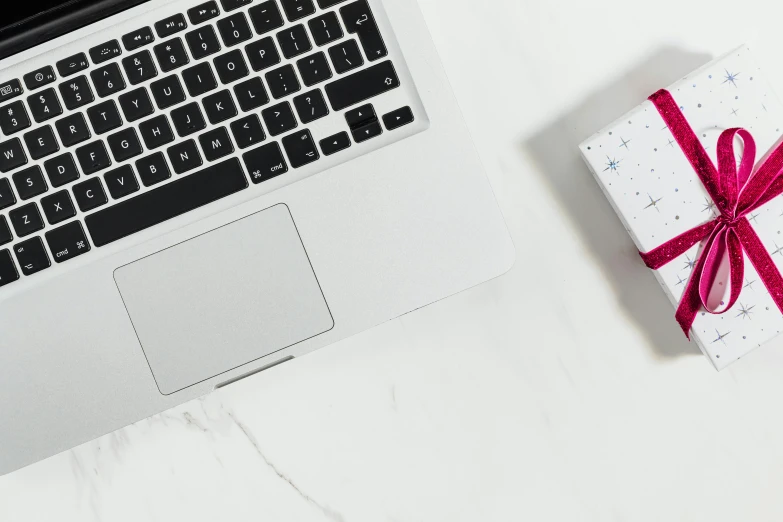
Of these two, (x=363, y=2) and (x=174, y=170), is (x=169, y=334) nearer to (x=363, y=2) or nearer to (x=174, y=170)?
(x=174, y=170)

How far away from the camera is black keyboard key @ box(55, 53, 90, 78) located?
445 mm

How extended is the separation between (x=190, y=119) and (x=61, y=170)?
0.10 metres

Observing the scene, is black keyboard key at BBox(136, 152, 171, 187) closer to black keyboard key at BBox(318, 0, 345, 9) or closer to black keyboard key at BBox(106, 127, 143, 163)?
black keyboard key at BBox(106, 127, 143, 163)

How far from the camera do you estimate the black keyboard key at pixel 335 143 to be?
17.2 inches

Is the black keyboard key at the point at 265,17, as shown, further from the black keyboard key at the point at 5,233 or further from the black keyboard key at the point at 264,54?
the black keyboard key at the point at 5,233

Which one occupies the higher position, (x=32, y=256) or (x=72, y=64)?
(x=72, y=64)

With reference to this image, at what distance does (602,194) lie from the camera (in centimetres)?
55

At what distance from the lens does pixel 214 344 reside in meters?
Answer: 0.46

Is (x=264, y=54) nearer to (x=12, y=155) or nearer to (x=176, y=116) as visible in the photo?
(x=176, y=116)

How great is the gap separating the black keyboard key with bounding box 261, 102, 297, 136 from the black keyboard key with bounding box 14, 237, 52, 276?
19 centimetres

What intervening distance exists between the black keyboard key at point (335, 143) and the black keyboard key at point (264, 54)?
65 mm

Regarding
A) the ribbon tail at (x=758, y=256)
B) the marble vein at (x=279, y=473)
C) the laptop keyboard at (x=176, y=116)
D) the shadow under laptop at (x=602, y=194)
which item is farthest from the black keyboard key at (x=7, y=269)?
the ribbon tail at (x=758, y=256)

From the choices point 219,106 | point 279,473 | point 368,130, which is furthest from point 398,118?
point 279,473

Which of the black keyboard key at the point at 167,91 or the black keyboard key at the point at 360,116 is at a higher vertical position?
the black keyboard key at the point at 167,91
